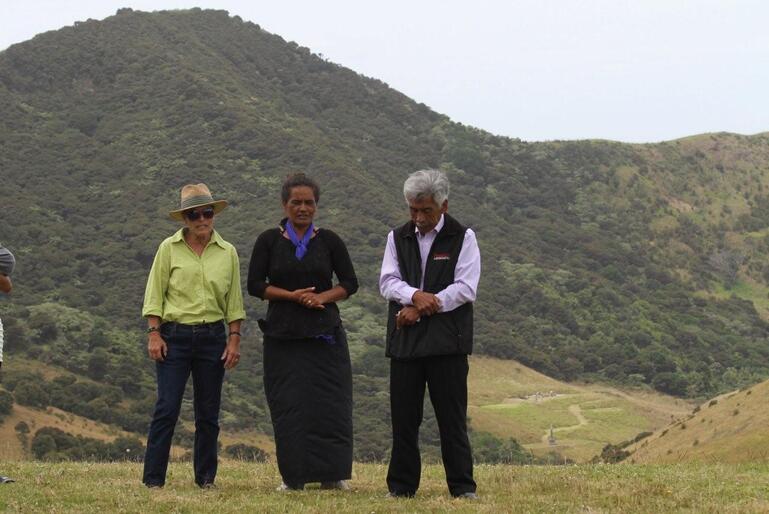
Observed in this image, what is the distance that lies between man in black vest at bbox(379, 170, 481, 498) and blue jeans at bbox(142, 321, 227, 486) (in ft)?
4.31

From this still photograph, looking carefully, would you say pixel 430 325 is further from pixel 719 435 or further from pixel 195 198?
pixel 719 435

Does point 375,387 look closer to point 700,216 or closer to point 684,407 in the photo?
point 684,407

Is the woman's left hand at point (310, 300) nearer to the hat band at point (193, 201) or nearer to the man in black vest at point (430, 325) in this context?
the man in black vest at point (430, 325)

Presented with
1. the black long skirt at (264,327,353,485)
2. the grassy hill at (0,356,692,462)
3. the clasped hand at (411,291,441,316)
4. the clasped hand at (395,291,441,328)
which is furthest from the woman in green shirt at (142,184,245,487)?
the grassy hill at (0,356,692,462)

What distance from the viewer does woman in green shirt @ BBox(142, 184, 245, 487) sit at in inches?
333

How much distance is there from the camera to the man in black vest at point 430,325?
7.96 metres

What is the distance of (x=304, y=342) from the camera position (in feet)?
28.2

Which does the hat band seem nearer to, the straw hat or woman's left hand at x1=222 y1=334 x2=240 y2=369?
the straw hat

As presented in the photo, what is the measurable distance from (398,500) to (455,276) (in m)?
1.52

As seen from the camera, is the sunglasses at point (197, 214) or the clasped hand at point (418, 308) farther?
the sunglasses at point (197, 214)

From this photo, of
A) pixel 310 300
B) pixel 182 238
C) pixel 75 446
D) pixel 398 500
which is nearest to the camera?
pixel 398 500

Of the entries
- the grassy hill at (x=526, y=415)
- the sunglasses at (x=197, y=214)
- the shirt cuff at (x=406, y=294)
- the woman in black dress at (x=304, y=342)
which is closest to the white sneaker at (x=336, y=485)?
the woman in black dress at (x=304, y=342)

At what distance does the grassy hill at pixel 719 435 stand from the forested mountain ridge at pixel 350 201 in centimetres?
1755

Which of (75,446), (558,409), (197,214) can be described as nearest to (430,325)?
(197,214)
